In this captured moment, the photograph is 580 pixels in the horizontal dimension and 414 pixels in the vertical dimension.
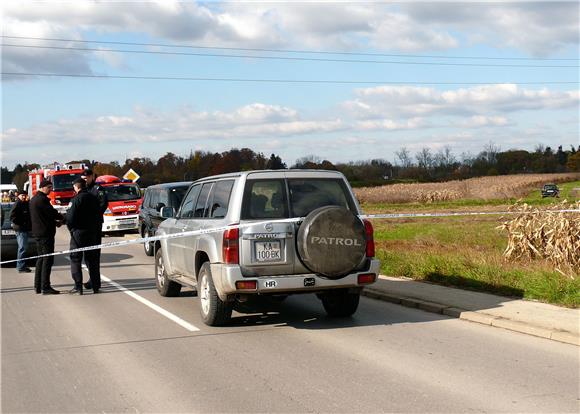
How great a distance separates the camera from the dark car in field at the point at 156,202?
735 inches

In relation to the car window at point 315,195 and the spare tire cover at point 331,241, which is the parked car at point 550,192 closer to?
the car window at point 315,195

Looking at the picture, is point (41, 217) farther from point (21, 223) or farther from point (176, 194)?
point (176, 194)

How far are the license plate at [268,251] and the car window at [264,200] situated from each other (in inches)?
15.2

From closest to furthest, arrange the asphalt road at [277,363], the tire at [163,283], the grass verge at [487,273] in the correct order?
the asphalt road at [277,363] → the grass verge at [487,273] → the tire at [163,283]

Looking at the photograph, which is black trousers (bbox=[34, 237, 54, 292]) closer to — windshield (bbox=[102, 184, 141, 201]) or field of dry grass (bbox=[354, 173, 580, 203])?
windshield (bbox=[102, 184, 141, 201])

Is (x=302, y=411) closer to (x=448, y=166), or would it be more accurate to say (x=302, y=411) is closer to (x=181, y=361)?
(x=181, y=361)

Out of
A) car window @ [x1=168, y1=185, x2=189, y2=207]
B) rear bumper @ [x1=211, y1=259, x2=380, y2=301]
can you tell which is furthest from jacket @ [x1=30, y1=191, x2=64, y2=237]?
car window @ [x1=168, y1=185, x2=189, y2=207]

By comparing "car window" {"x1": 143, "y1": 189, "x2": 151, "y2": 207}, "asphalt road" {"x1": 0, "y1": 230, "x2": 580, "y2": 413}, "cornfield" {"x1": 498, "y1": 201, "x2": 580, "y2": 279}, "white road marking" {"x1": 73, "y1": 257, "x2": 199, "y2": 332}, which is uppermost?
"car window" {"x1": 143, "y1": 189, "x2": 151, "y2": 207}

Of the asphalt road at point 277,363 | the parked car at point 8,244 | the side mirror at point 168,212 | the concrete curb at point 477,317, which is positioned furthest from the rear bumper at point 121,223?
the concrete curb at point 477,317

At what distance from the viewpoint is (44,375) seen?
6.95 m

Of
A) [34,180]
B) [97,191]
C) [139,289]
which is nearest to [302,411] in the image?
[139,289]

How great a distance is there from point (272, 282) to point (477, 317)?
2.80 m

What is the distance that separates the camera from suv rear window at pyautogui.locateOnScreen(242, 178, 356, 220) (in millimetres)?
8875

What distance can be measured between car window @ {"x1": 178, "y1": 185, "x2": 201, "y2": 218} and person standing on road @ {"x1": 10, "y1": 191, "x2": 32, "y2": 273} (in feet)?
20.6
